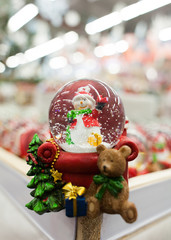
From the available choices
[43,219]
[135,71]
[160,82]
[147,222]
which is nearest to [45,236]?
[43,219]

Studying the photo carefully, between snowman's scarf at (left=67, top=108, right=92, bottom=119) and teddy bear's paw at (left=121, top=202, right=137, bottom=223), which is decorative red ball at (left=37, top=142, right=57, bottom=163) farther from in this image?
teddy bear's paw at (left=121, top=202, right=137, bottom=223)

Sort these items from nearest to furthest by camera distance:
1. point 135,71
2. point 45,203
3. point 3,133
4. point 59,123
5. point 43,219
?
point 45,203, point 59,123, point 43,219, point 3,133, point 135,71

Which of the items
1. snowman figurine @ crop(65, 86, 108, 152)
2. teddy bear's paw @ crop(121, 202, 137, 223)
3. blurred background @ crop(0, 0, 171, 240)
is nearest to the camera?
teddy bear's paw @ crop(121, 202, 137, 223)

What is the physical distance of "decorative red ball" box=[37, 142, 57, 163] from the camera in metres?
0.60

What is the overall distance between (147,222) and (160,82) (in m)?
4.17

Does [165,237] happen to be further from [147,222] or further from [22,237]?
[22,237]

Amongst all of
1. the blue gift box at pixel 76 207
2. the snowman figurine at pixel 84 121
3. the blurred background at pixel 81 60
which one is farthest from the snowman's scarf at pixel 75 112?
the blurred background at pixel 81 60

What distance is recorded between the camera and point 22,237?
93cm

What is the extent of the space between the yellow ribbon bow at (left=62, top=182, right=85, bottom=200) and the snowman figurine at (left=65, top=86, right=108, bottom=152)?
0.10m

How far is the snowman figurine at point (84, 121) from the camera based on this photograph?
64 cm

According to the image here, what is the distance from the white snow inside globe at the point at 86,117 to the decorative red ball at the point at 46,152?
6cm

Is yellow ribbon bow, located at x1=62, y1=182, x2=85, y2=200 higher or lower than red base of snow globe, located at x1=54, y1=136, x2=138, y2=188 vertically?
lower

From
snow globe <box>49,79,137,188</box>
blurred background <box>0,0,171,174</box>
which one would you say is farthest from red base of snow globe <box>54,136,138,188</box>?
blurred background <box>0,0,171,174</box>

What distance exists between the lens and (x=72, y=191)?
0.58 m
